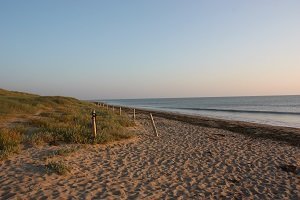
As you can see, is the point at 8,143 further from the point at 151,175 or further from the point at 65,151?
the point at 151,175

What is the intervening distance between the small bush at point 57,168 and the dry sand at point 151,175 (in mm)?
167

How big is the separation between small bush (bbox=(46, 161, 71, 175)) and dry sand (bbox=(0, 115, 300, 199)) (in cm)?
17

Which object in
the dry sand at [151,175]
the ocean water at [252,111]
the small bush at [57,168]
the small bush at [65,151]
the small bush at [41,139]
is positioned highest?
the small bush at [41,139]

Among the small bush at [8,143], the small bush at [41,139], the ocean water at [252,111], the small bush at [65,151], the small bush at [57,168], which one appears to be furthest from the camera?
the ocean water at [252,111]

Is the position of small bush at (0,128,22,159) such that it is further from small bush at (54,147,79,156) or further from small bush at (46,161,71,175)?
small bush at (46,161,71,175)

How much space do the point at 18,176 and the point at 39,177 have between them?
621 mm

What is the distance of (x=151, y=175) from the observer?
9.19 meters

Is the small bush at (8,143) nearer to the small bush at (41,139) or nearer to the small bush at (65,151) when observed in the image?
the small bush at (41,139)

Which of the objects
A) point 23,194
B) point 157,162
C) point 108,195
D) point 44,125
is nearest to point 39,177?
point 23,194

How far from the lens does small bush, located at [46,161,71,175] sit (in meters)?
8.58

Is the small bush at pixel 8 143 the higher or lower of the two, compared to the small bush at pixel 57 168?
higher

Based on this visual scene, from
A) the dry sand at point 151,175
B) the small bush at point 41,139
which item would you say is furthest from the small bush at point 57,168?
the small bush at point 41,139

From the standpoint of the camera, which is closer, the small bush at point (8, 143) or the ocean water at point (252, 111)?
the small bush at point (8, 143)

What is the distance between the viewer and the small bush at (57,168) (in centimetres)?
858
